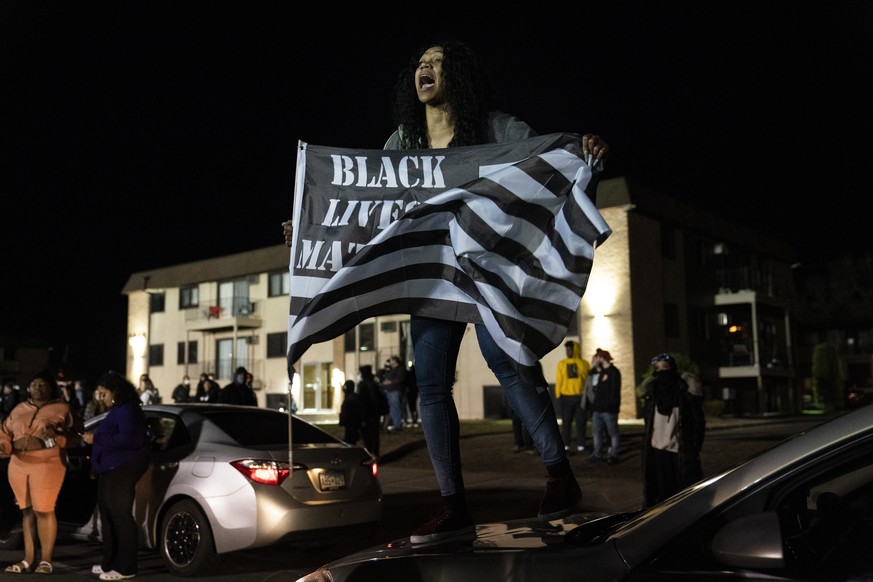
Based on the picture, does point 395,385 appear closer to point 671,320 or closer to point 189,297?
point 671,320

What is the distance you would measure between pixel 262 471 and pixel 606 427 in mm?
8294

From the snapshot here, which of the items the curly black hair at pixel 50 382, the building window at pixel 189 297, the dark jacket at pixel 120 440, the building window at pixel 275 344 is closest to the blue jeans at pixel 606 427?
the dark jacket at pixel 120 440

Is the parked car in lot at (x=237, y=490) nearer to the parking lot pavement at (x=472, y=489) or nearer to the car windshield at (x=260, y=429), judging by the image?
the car windshield at (x=260, y=429)

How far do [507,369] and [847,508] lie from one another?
100 cm

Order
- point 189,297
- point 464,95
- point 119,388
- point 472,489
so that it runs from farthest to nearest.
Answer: point 189,297 → point 472,489 → point 119,388 → point 464,95

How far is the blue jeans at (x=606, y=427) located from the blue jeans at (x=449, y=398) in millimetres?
11740

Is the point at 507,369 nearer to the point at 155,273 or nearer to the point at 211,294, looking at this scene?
the point at 211,294

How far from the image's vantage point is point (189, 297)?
4938cm

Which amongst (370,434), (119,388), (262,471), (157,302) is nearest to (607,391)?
(370,434)

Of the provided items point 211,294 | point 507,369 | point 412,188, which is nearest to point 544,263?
point 507,369

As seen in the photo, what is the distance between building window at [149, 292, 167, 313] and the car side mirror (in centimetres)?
5123

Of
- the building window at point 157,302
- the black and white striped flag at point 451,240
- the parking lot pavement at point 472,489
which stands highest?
the building window at point 157,302

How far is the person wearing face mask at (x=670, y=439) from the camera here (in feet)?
30.2

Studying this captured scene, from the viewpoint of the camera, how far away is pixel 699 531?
188 centimetres
